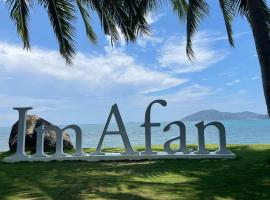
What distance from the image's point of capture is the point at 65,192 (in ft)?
23.3

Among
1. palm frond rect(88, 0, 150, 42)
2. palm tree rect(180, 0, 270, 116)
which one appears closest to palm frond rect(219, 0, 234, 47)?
palm tree rect(180, 0, 270, 116)

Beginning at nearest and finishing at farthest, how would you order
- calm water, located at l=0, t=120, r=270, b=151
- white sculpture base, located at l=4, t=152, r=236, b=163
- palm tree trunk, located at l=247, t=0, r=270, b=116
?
1. palm tree trunk, located at l=247, t=0, r=270, b=116
2. white sculpture base, located at l=4, t=152, r=236, b=163
3. calm water, located at l=0, t=120, r=270, b=151


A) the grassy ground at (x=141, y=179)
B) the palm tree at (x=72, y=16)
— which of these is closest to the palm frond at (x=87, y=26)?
the palm tree at (x=72, y=16)

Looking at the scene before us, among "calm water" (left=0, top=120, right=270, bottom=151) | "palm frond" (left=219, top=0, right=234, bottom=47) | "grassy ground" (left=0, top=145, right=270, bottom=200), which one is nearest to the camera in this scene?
"grassy ground" (left=0, top=145, right=270, bottom=200)

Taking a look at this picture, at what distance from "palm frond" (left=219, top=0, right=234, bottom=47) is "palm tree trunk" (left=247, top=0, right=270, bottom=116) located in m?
5.83

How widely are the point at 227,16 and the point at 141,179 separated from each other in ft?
24.7

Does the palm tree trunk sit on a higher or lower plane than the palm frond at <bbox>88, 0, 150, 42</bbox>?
lower

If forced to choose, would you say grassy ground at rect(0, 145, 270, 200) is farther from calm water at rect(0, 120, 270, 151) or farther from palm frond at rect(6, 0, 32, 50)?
calm water at rect(0, 120, 270, 151)

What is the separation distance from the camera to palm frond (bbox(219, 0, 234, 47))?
13.8 m

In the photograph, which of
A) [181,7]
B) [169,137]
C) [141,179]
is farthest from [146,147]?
[169,137]

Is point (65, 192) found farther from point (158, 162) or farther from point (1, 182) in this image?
point (158, 162)

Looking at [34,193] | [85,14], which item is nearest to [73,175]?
[34,193]

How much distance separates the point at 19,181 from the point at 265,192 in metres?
4.76

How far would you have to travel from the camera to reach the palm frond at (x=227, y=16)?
1381 centimetres
